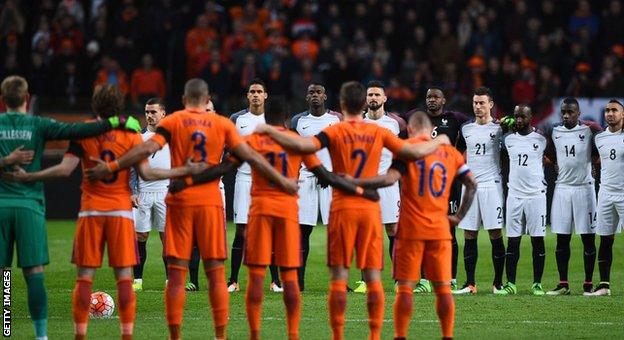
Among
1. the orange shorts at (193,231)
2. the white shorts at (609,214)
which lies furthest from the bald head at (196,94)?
the white shorts at (609,214)

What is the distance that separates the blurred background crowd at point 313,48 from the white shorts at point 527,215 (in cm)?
944

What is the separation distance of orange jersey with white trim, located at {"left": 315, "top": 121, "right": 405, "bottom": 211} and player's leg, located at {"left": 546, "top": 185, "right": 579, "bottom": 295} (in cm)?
546

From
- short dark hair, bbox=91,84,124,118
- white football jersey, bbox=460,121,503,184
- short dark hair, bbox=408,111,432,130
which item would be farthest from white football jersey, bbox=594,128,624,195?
short dark hair, bbox=91,84,124,118

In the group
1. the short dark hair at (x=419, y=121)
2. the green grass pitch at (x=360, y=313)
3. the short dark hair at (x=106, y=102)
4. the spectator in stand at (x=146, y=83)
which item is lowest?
the green grass pitch at (x=360, y=313)

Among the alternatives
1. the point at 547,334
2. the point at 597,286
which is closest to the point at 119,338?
the point at 547,334

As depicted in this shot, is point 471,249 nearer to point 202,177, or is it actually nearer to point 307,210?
point 307,210

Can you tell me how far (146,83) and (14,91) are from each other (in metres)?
15.4

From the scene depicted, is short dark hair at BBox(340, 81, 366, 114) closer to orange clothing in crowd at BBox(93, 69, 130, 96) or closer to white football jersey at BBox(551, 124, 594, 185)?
white football jersey at BBox(551, 124, 594, 185)

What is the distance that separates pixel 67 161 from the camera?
11250mm

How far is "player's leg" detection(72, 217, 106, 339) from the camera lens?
11234 mm

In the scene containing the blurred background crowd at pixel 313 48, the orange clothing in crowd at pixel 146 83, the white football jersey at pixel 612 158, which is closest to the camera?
the white football jersey at pixel 612 158

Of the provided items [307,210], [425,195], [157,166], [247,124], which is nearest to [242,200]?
[307,210]

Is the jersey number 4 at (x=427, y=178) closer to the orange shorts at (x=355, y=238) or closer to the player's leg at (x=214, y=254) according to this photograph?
the orange shorts at (x=355, y=238)

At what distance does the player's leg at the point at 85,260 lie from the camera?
11234mm
